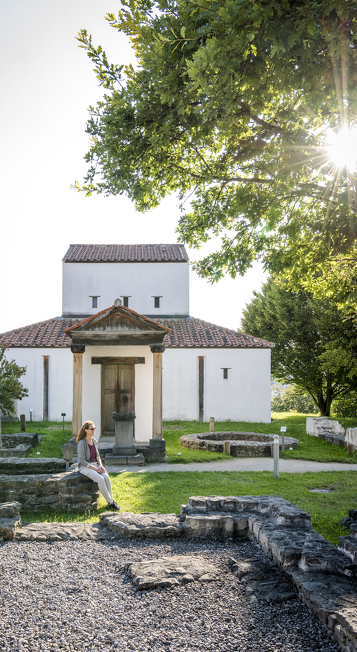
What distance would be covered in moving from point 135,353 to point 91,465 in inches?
304

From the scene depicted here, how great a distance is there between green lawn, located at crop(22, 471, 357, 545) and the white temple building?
3189 millimetres

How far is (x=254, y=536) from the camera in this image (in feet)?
20.2

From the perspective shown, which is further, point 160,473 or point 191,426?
point 191,426

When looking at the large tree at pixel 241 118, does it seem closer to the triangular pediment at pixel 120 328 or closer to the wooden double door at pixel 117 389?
the triangular pediment at pixel 120 328

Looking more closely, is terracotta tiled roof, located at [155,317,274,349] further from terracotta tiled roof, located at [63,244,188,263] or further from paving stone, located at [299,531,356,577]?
paving stone, located at [299,531,356,577]

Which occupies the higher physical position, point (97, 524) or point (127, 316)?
point (127, 316)

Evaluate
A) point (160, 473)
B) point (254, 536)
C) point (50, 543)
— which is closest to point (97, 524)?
point (50, 543)

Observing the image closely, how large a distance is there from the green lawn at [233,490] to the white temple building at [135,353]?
3.19 metres

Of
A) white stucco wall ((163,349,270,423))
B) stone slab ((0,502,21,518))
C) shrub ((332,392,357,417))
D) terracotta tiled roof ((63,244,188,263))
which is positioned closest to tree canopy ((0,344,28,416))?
white stucco wall ((163,349,270,423))

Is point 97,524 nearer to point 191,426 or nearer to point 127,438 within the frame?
point 127,438

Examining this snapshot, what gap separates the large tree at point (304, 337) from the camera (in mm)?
23922

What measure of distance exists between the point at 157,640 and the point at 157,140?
6166 mm

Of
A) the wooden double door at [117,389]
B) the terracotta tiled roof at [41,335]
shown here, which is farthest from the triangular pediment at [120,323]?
the terracotta tiled roof at [41,335]

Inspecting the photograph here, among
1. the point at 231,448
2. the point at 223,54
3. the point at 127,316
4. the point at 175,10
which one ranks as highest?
the point at 175,10
